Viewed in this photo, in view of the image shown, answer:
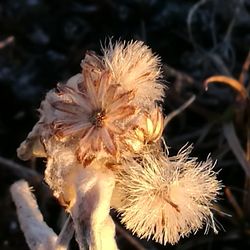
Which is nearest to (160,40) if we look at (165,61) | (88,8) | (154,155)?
(165,61)

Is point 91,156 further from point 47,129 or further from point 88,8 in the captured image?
point 88,8

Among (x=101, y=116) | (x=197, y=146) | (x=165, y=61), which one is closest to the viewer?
(x=101, y=116)

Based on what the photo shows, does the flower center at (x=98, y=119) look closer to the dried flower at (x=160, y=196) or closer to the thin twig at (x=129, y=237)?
the dried flower at (x=160, y=196)

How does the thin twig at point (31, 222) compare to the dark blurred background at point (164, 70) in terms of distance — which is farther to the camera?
the dark blurred background at point (164, 70)

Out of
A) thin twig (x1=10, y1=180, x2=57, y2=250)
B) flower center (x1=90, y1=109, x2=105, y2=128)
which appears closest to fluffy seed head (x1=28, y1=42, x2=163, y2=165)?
flower center (x1=90, y1=109, x2=105, y2=128)

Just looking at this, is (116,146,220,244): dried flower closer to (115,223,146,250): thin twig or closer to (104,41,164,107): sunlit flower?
(104,41,164,107): sunlit flower

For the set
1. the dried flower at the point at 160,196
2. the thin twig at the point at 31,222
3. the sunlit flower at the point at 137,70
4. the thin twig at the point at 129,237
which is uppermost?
the sunlit flower at the point at 137,70

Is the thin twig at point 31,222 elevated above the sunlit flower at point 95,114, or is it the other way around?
the sunlit flower at point 95,114

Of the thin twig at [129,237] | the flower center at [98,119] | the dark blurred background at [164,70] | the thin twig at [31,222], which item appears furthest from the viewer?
the dark blurred background at [164,70]

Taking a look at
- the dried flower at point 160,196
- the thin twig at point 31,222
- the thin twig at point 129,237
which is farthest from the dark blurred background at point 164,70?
the dried flower at point 160,196
